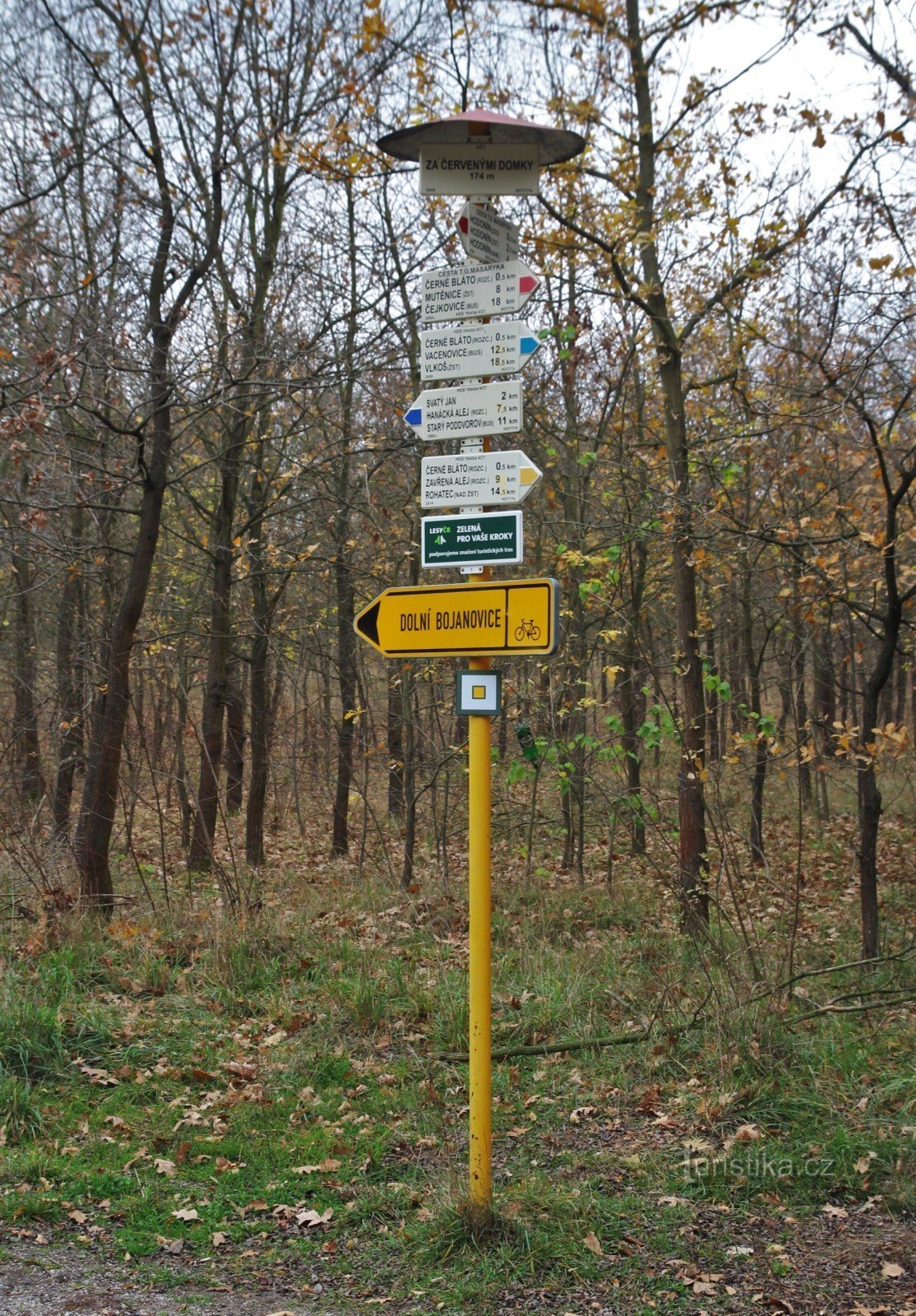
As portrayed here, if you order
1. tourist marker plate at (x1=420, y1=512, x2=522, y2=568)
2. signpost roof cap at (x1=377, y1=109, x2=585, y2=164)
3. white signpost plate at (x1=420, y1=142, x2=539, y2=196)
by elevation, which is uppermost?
signpost roof cap at (x1=377, y1=109, x2=585, y2=164)

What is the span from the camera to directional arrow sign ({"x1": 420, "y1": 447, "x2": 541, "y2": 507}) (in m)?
3.49

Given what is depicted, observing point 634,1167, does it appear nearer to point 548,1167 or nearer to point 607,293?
point 548,1167

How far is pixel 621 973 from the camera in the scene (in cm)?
660

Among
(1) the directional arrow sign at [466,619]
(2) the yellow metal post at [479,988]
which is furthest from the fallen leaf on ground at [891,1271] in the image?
(1) the directional arrow sign at [466,619]

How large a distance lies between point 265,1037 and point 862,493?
5.43 metres

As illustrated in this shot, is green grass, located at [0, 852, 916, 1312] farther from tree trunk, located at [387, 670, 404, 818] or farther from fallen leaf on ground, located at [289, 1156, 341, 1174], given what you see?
tree trunk, located at [387, 670, 404, 818]

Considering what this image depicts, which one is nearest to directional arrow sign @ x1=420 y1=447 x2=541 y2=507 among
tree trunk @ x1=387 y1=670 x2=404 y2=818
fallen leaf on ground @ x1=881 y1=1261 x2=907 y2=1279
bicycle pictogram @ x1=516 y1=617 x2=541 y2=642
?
bicycle pictogram @ x1=516 y1=617 x2=541 y2=642

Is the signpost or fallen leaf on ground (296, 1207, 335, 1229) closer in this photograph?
the signpost

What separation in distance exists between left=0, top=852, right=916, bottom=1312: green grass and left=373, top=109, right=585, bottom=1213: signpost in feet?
1.83

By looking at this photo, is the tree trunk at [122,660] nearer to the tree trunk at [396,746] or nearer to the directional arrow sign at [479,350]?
the tree trunk at [396,746]

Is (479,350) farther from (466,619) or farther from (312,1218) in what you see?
(312,1218)

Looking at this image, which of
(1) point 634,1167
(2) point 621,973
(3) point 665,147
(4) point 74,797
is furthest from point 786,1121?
(4) point 74,797

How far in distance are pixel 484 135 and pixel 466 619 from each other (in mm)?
1719

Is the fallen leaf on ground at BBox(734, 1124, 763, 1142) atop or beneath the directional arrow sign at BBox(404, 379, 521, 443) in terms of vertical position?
beneath
